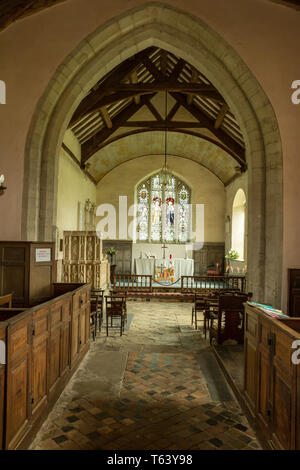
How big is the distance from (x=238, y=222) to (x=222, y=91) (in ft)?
26.3

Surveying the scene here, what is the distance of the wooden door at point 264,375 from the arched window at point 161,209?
499 inches

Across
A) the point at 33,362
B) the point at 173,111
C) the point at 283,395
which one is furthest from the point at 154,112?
the point at 283,395

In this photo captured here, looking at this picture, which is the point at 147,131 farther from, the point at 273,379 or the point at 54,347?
the point at 273,379

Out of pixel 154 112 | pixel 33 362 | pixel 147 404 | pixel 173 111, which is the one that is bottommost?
pixel 147 404

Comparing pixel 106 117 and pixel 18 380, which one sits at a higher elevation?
pixel 106 117

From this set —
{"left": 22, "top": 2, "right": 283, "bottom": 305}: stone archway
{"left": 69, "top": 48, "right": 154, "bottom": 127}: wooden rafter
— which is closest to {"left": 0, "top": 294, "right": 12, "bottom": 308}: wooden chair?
{"left": 22, "top": 2, "right": 283, "bottom": 305}: stone archway

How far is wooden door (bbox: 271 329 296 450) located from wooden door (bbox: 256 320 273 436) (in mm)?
98

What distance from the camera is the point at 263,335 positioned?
279cm

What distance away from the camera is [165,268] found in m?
12.1

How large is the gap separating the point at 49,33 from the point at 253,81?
355cm

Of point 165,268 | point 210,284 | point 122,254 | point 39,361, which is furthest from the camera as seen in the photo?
point 122,254

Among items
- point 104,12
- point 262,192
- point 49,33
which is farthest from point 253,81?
point 49,33

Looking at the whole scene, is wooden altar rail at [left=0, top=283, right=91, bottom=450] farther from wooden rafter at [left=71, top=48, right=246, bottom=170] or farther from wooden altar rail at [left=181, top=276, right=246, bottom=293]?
wooden rafter at [left=71, top=48, right=246, bottom=170]
